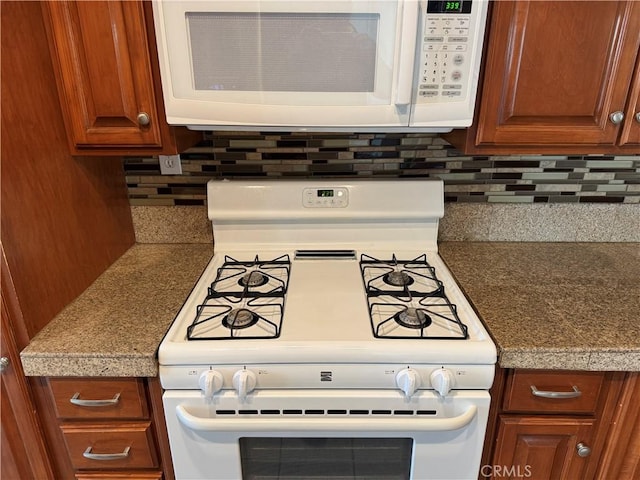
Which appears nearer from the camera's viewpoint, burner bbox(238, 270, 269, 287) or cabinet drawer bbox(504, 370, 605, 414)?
cabinet drawer bbox(504, 370, 605, 414)

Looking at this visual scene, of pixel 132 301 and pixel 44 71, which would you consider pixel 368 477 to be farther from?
pixel 44 71

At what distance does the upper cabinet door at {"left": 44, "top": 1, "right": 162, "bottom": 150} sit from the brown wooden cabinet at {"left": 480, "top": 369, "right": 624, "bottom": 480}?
45.7 inches

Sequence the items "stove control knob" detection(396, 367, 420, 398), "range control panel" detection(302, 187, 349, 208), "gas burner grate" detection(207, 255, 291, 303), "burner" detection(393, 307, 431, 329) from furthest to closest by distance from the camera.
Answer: "range control panel" detection(302, 187, 349, 208) < "gas burner grate" detection(207, 255, 291, 303) < "burner" detection(393, 307, 431, 329) < "stove control knob" detection(396, 367, 420, 398)

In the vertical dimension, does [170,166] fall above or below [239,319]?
above

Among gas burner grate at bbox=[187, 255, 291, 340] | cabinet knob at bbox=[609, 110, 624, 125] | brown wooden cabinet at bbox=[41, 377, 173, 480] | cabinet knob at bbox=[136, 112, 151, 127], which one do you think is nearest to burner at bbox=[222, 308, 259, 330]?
gas burner grate at bbox=[187, 255, 291, 340]

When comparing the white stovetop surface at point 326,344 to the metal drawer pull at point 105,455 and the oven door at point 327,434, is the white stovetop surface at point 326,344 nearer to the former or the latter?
the oven door at point 327,434

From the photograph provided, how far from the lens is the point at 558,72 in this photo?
43.6 inches

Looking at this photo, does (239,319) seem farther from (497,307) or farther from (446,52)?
(446,52)

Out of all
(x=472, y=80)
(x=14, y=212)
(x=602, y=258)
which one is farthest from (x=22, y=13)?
(x=602, y=258)

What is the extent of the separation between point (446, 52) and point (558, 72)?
307 mm

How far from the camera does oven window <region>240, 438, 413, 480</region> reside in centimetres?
109

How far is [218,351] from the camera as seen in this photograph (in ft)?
3.28

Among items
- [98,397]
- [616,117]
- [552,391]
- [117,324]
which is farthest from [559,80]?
[98,397]

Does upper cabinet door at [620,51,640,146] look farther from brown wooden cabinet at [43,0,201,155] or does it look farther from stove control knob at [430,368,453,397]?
brown wooden cabinet at [43,0,201,155]
